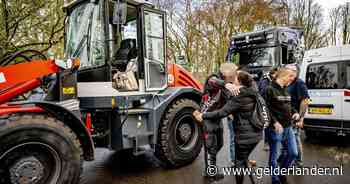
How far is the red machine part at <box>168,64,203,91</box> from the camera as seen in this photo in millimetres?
5238

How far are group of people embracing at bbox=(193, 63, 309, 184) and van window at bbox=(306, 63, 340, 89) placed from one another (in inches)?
79.7

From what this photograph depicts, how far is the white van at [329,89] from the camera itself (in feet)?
18.8

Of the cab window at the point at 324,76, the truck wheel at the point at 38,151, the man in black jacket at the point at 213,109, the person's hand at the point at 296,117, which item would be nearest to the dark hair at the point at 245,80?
the man in black jacket at the point at 213,109

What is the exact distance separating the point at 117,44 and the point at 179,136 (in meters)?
1.96

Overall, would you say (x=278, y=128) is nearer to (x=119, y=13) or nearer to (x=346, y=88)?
(x=119, y=13)

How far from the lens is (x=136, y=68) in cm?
457

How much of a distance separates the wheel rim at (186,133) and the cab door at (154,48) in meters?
0.74

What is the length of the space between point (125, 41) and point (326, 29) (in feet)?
93.6

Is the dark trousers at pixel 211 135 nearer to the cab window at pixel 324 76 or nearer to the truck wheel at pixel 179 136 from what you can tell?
the truck wheel at pixel 179 136

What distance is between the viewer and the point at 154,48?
4.84m

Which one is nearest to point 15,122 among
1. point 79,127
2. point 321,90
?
point 79,127

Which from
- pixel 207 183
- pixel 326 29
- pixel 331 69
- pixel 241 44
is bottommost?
pixel 207 183

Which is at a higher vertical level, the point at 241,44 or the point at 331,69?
the point at 241,44

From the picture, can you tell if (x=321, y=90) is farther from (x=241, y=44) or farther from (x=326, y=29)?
(x=326, y=29)
